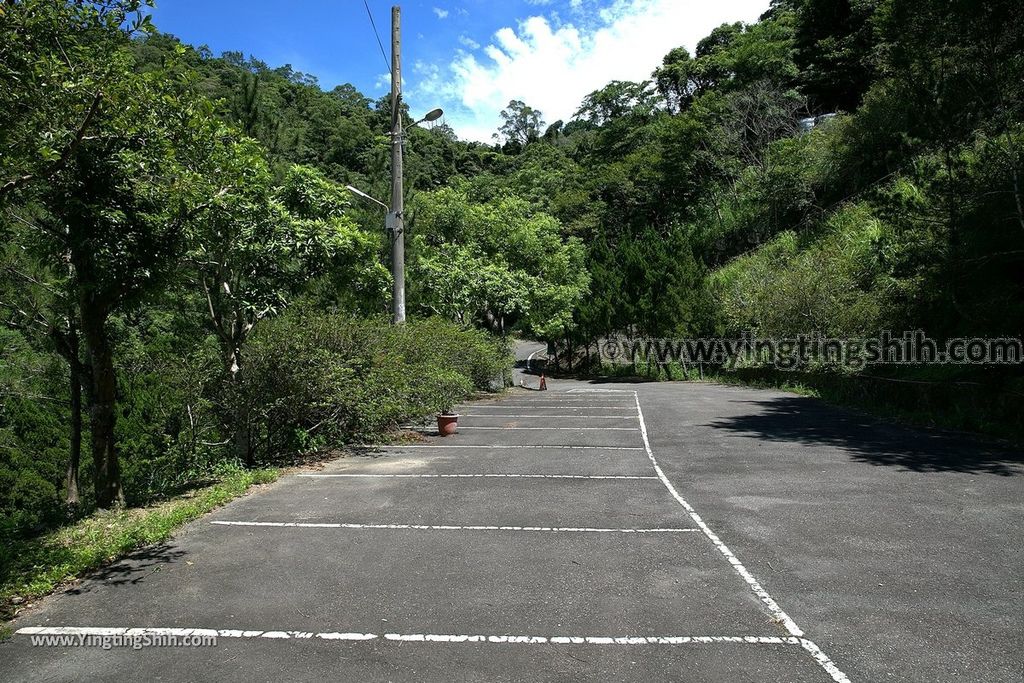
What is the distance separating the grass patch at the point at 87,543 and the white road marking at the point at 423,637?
72 centimetres

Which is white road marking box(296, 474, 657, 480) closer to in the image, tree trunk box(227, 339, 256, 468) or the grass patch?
tree trunk box(227, 339, 256, 468)

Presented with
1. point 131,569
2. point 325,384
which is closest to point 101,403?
point 131,569

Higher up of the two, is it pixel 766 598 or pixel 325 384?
pixel 325 384

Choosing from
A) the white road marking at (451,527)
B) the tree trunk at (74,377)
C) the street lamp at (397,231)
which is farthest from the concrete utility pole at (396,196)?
the white road marking at (451,527)

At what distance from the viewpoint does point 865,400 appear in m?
19.1

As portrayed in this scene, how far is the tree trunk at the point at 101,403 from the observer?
673 cm

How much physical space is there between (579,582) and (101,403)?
5.44 metres

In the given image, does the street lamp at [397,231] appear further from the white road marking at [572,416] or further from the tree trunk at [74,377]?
the tree trunk at [74,377]

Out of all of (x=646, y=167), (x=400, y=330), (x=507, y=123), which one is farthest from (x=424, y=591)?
(x=507, y=123)

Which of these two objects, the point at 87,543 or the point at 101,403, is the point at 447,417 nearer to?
the point at 101,403

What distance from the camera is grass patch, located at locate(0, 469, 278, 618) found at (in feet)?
16.4

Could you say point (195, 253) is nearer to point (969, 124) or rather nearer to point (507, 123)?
point (969, 124)

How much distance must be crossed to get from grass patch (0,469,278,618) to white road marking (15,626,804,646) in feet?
2.36

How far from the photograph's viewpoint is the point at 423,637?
4.21 metres
